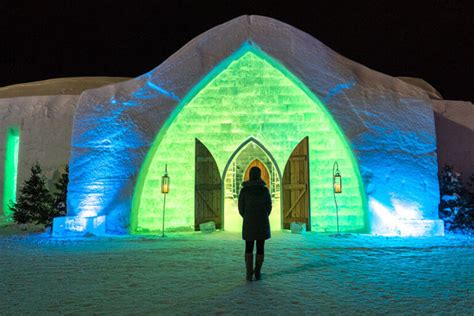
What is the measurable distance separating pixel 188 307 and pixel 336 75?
7296mm

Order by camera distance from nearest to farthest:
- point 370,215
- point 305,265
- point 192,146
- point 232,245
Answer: point 305,265
point 232,245
point 370,215
point 192,146

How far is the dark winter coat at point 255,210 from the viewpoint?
4.46 m

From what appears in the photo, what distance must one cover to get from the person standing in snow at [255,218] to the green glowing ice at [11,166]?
9746 millimetres

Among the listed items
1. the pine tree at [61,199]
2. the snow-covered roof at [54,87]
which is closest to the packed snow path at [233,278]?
the pine tree at [61,199]

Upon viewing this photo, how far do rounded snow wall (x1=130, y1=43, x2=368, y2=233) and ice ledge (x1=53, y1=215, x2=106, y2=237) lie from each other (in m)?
1.65

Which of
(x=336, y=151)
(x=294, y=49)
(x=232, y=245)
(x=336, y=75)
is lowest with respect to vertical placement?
(x=232, y=245)

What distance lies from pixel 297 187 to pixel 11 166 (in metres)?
8.68

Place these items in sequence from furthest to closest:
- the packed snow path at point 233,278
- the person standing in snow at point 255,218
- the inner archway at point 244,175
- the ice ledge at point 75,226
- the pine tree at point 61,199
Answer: the inner archway at point 244,175 → the pine tree at point 61,199 → the ice ledge at point 75,226 → the person standing in snow at point 255,218 → the packed snow path at point 233,278

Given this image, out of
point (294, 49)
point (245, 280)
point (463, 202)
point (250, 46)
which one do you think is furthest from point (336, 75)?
point (245, 280)

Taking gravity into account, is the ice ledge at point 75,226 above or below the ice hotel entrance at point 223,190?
below

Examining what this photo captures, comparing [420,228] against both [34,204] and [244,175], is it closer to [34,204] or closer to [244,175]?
[244,175]

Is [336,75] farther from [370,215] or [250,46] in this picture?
[370,215]

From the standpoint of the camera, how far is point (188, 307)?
342 cm

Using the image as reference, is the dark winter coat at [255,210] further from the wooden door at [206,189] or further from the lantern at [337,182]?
the wooden door at [206,189]
